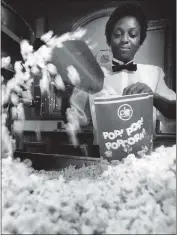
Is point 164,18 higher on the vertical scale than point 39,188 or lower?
higher

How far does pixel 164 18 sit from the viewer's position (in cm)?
124

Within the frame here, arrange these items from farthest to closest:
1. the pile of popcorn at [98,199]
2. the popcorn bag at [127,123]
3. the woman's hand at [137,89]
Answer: the woman's hand at [137,89]
the popcorn bag at [127,123]
the pile of popcorn at [98,199]

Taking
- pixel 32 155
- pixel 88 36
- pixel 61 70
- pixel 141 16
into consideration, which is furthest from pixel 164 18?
pixel 32 155

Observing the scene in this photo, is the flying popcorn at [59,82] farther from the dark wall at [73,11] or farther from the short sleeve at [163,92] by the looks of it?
the short sleeve at [163,92]

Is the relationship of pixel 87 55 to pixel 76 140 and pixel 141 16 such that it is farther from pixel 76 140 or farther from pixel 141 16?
pixel 76 140

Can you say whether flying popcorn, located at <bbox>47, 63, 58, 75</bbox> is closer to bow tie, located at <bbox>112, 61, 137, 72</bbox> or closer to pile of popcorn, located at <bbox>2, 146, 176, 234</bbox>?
bow tie, located at <bbox>112, 61, 137, 72</bbox>

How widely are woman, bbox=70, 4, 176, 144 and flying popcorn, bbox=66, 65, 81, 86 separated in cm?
16

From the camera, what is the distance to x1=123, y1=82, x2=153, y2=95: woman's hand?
121cm

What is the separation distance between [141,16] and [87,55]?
0.33m

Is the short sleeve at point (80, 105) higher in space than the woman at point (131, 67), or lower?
lower

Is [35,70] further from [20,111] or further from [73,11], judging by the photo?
[73,11]

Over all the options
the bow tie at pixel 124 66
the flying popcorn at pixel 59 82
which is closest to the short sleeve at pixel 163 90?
the bow tie at pixel 124 66

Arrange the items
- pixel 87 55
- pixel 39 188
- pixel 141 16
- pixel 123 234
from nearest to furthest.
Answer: pixel 123 234, pixel 39 188, pixel 141 16, pixel 87 55

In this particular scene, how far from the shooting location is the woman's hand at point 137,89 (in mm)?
1215
